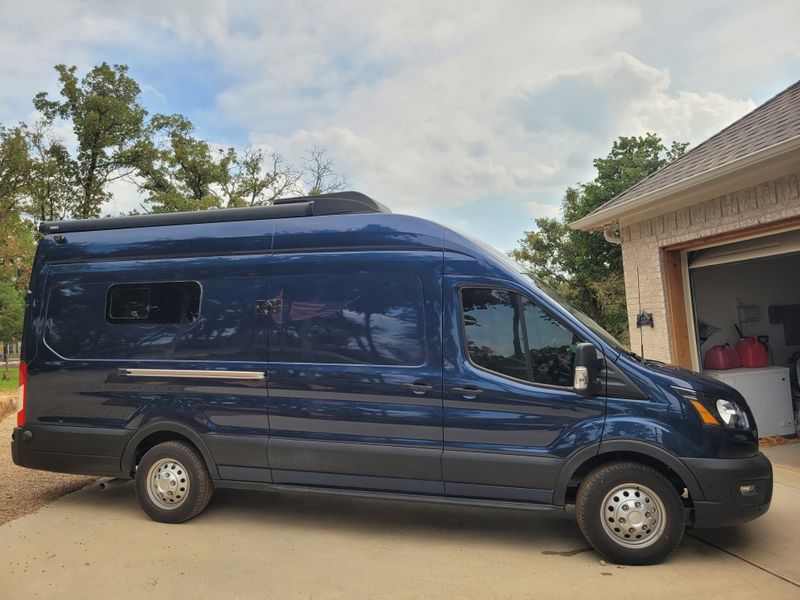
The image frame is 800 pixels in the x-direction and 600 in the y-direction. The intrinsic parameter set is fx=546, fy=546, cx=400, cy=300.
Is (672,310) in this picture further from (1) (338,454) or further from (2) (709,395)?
(1) (338,454)

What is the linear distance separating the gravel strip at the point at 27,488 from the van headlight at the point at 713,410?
560 centimetres

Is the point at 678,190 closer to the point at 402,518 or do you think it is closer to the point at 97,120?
the point at 402,518

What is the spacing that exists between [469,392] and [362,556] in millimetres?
1390

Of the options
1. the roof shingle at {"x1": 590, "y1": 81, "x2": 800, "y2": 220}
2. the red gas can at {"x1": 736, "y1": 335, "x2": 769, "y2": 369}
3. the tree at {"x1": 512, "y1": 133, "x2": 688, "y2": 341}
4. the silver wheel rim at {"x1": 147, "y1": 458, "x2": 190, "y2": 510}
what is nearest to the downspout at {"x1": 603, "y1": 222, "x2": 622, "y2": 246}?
the roof shingle at {"x1": 590, "y1": 81, "x2": 800, "y2": 220}

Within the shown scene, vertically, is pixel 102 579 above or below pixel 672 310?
below

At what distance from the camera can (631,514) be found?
3645mm

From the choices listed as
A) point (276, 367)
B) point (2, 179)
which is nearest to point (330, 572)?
point (276, 367)

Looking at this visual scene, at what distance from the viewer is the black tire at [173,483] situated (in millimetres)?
4559

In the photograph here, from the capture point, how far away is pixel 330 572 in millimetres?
3633

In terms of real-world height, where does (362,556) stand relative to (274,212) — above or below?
below

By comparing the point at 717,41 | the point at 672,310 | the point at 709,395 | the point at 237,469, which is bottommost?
the point at 237,469

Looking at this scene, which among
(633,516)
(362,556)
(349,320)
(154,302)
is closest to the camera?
(633,516)

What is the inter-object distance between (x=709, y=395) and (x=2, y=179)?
22.3 meters

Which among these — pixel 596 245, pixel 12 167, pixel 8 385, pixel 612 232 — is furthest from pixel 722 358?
pixel 8 385
